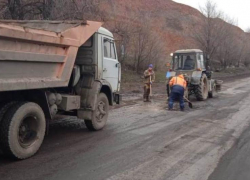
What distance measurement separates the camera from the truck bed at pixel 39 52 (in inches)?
194

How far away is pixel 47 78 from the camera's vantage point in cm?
596

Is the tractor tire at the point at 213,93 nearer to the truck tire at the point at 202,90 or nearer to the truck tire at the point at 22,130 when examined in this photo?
the truck tire at the point at 202,90

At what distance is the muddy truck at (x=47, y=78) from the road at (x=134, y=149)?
0.42 meters

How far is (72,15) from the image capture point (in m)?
14.9

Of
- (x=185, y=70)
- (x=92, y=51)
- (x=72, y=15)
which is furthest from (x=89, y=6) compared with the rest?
(x=92, y=51)

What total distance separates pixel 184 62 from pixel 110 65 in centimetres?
821

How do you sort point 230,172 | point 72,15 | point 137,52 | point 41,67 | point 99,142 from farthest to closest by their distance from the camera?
point 137,52
point 72,15
point 99,142
point 41,67
point 230,172

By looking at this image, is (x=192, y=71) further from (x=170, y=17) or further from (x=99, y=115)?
(x=170, y=17)

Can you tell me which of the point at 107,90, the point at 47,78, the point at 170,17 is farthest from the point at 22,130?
the point at 170,17

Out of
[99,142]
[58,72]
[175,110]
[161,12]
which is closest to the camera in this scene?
[58,72]

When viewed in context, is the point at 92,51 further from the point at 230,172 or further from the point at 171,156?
the point at 230,172

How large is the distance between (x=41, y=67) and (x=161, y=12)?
65.8 metres

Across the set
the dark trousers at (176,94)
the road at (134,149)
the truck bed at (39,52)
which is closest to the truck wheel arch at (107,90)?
the road at (134,149)

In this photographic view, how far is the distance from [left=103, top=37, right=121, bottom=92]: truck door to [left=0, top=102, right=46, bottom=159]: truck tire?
250 centimetres
